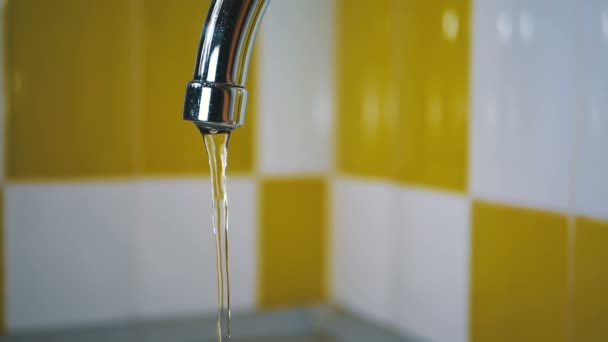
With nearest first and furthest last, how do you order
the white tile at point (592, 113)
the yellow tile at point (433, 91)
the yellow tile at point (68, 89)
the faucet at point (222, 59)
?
the faucet at point (222, 59), the white tile at point (592, 113), the yellow tile at point (433, 91), the yellow tile at point (68, 89)

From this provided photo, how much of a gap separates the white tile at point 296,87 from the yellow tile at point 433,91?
20 centimetres

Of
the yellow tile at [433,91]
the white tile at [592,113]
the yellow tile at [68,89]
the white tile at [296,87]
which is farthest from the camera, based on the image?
the white tile at [296,87]

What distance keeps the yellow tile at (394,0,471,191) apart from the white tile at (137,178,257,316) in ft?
0.92

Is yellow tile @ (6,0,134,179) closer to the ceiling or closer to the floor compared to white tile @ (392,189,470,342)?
closer to the ceiling

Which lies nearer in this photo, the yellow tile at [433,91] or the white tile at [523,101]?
A: the white tile at [523,101]

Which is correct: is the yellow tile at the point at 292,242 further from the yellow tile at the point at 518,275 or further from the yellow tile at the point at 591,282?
the yellow tile at the point at 591,282

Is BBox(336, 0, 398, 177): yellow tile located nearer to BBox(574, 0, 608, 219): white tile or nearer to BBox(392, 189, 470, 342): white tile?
BBox(392, 189, 470, 342): white tile

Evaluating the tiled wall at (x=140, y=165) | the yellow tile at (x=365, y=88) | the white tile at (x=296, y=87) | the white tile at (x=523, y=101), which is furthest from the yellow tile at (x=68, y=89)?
the white tile at (x=523, y=101)

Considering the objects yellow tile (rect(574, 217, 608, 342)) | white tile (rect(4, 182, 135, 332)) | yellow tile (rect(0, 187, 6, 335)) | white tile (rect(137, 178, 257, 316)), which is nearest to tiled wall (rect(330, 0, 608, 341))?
yellow tile (rect(574, 217, 608, 342))

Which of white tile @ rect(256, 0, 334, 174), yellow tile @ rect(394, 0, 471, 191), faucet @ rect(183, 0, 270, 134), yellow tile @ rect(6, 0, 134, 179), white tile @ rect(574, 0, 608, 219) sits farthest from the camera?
white tile @ rect(256, 0, 334, 174)

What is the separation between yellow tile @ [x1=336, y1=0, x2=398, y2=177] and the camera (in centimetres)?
101

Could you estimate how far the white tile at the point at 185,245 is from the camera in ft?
3.51

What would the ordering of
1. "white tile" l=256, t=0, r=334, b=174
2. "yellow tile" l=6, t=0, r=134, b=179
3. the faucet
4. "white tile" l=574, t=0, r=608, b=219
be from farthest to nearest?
"white tile" l=256, t=0, r=334, b=174 → "yellow tile" l=6, t=0, r=134, b=179 → "white tile" l=574, t=0, r=608, b=219 → the faucet

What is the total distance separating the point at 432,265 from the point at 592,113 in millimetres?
332
